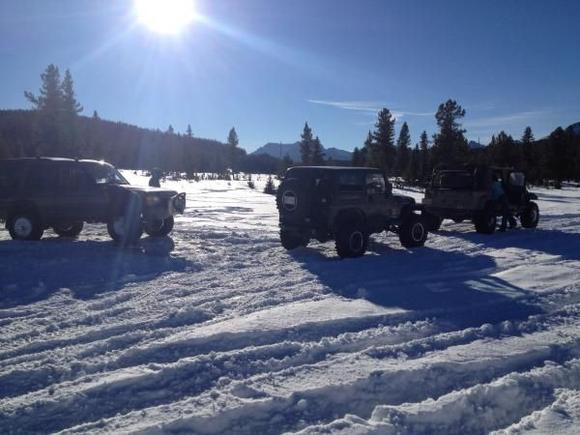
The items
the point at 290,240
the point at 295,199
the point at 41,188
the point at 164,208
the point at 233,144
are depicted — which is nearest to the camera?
the point at 295,199

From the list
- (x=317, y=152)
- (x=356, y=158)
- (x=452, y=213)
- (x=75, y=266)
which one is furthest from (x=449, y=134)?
(x=75, y=266)

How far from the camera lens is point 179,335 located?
5230mm

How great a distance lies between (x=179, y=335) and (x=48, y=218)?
807 cm

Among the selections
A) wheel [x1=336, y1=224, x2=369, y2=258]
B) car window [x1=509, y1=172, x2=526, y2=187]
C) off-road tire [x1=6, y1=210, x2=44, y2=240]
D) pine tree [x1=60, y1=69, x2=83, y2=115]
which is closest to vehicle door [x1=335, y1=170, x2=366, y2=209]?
wheel [x1=336, y1=224, x2=369, y2=258]

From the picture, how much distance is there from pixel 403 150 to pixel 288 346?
7733 cm

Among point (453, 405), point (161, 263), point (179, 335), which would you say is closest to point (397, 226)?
point (161, 263)

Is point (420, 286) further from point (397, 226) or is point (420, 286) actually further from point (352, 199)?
point (397, 226)

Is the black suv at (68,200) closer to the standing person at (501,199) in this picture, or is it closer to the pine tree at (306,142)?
the standing person at (501,199)

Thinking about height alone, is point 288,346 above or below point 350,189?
below

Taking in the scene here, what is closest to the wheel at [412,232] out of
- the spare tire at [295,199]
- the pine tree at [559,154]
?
the spare tire at [295,199]

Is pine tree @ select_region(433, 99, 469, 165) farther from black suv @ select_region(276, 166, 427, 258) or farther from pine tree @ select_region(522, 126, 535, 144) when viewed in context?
black suv @ select_region(276, 166, 427, 258)

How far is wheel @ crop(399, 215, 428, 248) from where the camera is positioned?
11.6 m

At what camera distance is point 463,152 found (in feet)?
168

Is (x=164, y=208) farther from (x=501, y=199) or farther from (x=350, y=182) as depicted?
(x=501, y=199)
